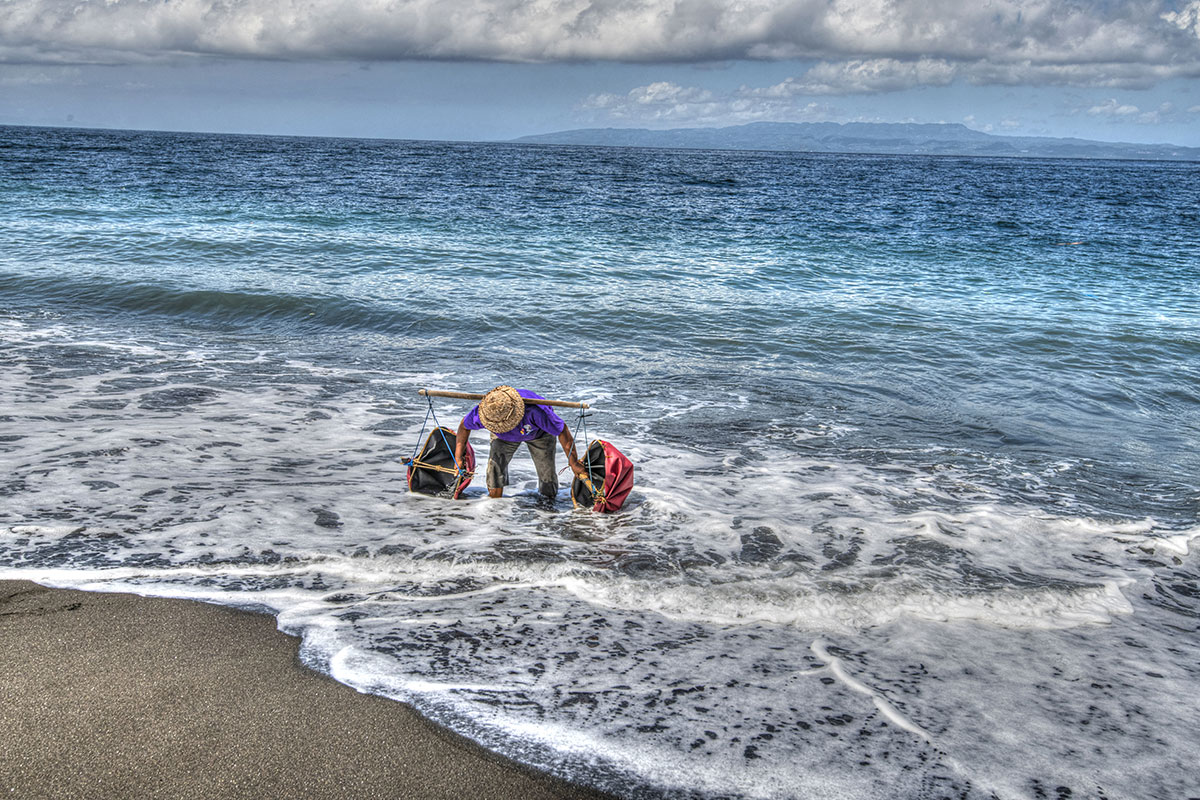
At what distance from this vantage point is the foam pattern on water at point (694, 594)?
12.7 ft

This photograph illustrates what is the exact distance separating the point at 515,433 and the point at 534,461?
378 mm

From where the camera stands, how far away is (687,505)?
7219 millimetres

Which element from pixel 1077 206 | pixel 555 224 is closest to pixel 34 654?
pixel 555 224

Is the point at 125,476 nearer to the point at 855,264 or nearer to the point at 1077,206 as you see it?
the point at 855,264

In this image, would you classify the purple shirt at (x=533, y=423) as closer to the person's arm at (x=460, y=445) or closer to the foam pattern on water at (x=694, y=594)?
the person's arm at (x=460, y=445)

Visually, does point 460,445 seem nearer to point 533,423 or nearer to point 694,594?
point 533,423

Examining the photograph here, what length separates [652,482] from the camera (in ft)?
25.7

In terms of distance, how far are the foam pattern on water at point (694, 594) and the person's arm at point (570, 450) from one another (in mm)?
391

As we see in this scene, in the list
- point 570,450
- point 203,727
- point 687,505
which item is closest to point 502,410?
point 570,450

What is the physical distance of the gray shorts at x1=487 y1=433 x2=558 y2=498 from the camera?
693cm

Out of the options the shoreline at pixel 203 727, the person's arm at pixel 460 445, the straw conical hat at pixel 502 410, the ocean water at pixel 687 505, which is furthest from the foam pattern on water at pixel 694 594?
the straw conical hat at pixel 502 410

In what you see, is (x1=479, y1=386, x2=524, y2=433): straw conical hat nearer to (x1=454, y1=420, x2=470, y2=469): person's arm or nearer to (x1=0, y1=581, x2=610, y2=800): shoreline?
(x1=454, y1=420, x2=470, y2=469): person's arm

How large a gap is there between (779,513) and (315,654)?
164 inches

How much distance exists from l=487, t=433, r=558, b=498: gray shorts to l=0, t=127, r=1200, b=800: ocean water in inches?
10.0
